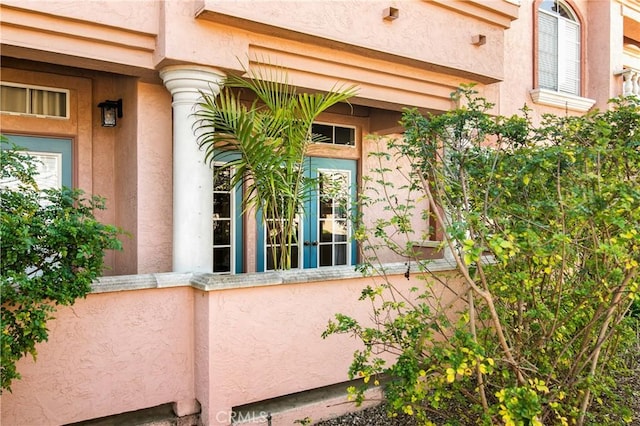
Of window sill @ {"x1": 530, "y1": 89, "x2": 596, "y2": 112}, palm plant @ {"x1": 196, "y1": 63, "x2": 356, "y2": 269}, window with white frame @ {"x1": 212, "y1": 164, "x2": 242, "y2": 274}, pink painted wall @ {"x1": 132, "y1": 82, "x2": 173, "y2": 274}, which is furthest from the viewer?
window sill @ {"x1": 530, "y1": 89, "x2": 596, "y2": 112}

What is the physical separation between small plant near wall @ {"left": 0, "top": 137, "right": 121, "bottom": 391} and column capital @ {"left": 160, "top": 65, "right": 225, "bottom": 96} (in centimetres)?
158

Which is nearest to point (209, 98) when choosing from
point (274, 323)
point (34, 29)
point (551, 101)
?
point (34, 29)

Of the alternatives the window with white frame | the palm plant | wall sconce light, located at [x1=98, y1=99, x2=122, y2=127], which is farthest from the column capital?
the window with white frame

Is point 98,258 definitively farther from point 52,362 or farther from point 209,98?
point 209,98

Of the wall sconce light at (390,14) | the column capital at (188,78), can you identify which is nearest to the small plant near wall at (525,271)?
the column capital at (188,78)

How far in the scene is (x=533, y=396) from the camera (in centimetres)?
272

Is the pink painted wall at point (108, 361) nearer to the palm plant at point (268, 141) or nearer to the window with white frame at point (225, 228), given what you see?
the palm plant at point (268, 141)

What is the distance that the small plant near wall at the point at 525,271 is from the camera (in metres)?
3.11

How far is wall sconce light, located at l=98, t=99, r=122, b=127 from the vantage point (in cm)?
543

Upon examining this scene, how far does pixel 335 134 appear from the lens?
7562mm

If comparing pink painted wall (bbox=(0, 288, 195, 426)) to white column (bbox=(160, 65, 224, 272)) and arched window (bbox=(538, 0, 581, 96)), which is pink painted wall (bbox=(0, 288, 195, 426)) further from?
arched window (bbox=(538, 0, 581, 96))

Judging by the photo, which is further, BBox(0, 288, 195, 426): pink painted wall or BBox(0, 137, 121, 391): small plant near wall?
BBox(0, 288, 195, 426): pink painted wall

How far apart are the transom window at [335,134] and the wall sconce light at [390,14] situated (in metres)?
2.12

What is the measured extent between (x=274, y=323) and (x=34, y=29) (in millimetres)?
3213
